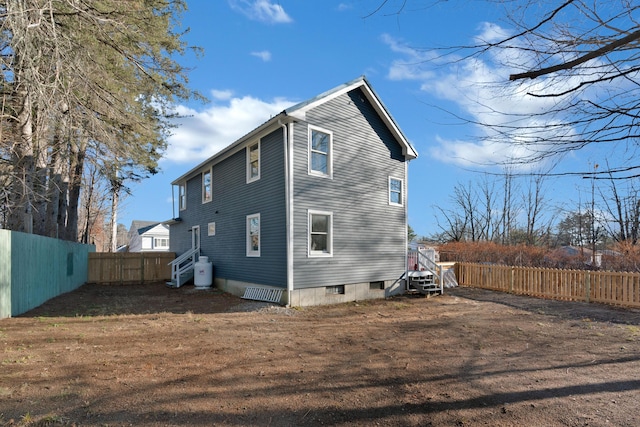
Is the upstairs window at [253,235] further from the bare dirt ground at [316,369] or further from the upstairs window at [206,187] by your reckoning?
the upstairs window at [206,187]

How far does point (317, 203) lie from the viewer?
10992 millimetres

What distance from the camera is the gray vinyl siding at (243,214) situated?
10.6 meters

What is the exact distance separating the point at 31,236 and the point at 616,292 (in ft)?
55.9

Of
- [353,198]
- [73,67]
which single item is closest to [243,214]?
[353,198]

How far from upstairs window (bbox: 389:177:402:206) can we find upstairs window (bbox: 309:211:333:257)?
342 cm

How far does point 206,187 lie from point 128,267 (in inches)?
236

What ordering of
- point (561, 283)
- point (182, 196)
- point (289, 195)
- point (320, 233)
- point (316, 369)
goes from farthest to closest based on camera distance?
1. point (182, 196)
2. point (561, 283)
3. point (320, 233)
4. point (289, 195)
5. point (316, 369)

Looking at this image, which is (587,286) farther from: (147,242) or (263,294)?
(147,242)

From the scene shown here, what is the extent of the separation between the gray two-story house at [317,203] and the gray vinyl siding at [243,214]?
37mm

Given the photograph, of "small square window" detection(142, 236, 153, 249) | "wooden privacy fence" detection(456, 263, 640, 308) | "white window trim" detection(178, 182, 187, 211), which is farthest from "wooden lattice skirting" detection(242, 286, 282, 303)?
"small square window" detection(142, 236, 153, 249)

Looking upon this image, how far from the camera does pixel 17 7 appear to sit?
513 centimetres

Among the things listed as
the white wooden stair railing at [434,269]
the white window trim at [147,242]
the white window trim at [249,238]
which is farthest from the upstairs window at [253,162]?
the white window trim at [147,242]

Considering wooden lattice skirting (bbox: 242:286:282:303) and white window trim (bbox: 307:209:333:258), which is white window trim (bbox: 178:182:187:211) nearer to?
wooden lattice skirting (bbox: 242:286:282:303)

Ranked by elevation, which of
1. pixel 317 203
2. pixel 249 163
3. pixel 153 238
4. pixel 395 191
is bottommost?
pixel 153 238
